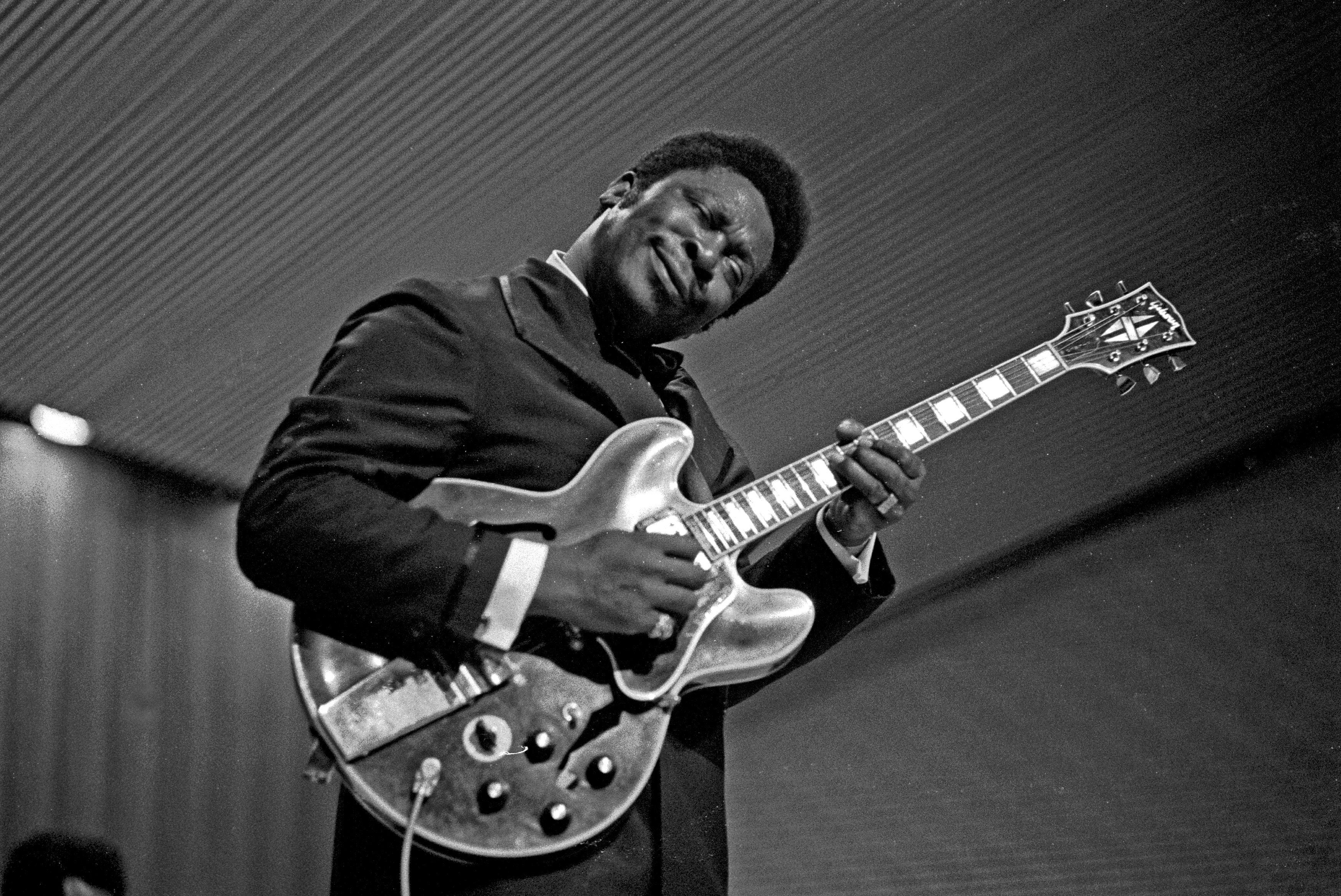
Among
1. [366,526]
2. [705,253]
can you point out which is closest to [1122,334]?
[705,253]

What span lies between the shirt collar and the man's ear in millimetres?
113

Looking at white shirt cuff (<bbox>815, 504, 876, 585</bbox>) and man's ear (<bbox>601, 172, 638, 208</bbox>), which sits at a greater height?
man's ear (<bbox>601, 172, 638, 208</bbox>)

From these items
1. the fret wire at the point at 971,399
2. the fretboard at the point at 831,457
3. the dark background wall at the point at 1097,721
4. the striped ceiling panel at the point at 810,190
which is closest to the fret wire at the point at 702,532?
the fretboard at the point at 831,457

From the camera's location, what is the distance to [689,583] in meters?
1.39

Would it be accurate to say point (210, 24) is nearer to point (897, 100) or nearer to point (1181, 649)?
point (897, 100)

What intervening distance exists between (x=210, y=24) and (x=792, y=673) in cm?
188

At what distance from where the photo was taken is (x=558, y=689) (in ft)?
4.38

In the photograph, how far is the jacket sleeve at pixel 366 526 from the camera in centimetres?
127

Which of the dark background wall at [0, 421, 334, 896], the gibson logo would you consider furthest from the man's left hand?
the dark background wall at [0, 421, 334, 896]

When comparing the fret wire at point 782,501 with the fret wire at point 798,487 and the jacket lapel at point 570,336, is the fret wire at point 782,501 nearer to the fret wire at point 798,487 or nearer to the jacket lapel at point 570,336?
the fret wire at point 798,487

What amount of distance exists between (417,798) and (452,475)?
39cm

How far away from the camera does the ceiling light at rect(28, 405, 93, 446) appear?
7.66ft

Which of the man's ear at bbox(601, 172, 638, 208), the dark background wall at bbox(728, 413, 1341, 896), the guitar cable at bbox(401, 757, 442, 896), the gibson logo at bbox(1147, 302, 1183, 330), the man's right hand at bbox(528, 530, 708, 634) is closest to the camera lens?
the guitar cable at bbox(401, 757, 442, 896)

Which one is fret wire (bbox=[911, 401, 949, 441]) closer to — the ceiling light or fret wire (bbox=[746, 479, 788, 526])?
fret wire (bbox=[746, 479, 788, 526])
